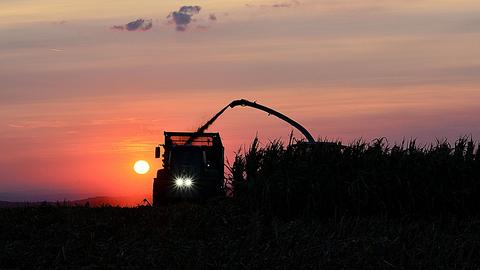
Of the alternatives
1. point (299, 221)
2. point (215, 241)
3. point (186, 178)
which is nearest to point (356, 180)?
point (299, 221)

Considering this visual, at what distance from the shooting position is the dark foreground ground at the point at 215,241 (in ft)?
50.7

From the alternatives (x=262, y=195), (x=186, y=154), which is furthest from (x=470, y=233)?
(x=186, y=154)

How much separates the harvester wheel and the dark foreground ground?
9.49 m

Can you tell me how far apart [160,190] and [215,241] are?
13362 millimetres

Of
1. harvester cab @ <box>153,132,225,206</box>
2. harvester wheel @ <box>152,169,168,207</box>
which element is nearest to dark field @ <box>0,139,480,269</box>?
harvester cab @ <box>153,132,225,206</box>

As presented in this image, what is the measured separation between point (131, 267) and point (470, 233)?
8.11 metres

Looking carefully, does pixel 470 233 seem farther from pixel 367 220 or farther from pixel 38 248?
pixel 38 248

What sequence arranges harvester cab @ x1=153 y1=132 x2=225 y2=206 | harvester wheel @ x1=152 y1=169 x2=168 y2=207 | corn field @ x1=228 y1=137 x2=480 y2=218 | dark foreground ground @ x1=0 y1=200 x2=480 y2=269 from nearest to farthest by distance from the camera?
1. dark foreground ground @ x1=0 y1=200 x2=480 y2=269
2. corn field @ x1=228 y1=137 x2=480 y2=218
3. harvester cab @ x1=153 y1=132 x2=225 y2=206
4. harvester wheel @ x1=152 y1=169 x2=168 y2=207

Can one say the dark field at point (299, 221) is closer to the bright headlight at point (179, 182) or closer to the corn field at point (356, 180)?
the corn field at point (356, 180)

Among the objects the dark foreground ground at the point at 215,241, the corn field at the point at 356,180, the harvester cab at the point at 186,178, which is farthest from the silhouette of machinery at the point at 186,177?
the dark foreground ground at the point at 215,241

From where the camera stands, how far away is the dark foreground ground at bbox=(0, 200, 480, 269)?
50.7 feet

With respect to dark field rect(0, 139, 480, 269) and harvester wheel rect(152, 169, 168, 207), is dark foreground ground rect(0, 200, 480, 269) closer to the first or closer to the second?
dark field rect(0, 139, 480, 269)

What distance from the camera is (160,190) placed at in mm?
29953

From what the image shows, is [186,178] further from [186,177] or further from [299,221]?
[299,221]
